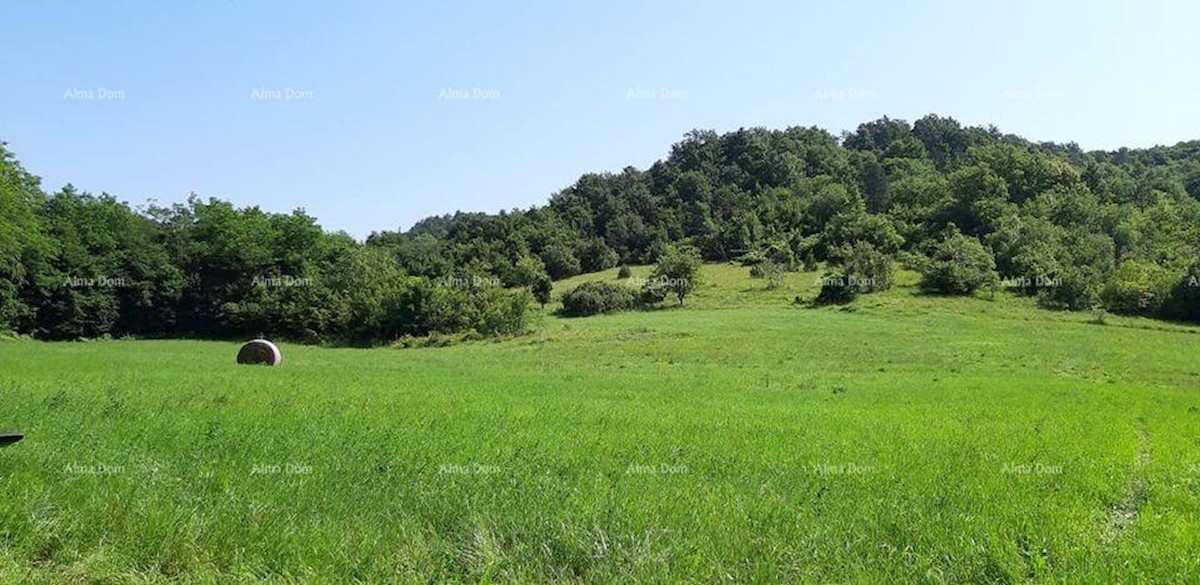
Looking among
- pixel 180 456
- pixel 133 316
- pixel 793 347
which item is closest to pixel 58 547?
pixel 180 456

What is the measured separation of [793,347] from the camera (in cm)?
4459

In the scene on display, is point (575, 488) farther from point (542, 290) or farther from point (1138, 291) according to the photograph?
point (542, 290)

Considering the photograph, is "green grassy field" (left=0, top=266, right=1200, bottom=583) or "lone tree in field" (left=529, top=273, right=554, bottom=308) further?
"lone tree in field" (left=529, top=273, right=554, bottom=308)

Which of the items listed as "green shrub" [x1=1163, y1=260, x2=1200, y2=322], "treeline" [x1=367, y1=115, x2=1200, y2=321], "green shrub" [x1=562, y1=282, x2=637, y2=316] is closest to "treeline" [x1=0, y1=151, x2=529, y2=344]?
"green shrub" [x1=562, y1=282, x2=637, y2=316]

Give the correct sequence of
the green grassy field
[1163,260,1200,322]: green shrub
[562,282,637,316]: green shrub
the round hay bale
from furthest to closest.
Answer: [562,282,637,316]: green shrub → [1163,260,1200,322]: green shrub → the round hay bale → the green grassy field

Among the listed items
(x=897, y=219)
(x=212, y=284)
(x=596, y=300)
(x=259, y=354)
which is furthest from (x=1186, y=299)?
(x=212, y=284)

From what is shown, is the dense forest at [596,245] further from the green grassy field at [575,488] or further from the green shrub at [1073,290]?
the green grassy field at [575,488]

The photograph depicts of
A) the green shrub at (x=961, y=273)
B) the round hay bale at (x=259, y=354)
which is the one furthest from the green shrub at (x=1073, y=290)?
the round hay bale at (x=259, y=354)

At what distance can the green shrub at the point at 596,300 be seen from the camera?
73.9 metres

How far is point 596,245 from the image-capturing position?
122875mm

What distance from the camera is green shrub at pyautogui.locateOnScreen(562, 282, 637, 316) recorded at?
2911 inches

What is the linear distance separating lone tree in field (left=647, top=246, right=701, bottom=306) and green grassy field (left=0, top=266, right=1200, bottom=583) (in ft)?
194

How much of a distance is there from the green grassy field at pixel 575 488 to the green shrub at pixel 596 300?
52.4 m

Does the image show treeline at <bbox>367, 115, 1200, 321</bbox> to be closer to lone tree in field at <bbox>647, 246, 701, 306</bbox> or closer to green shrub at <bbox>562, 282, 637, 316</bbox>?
lone tree in field at <bbox>647, 246, 701, 306</bbox>
